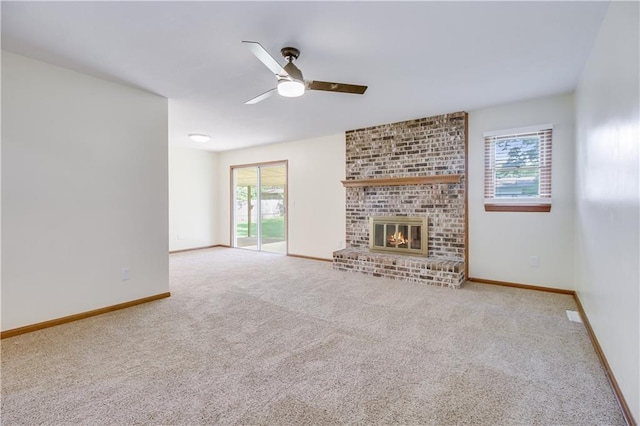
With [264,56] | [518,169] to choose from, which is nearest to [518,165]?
[518,169]

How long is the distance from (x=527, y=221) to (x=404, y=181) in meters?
1.67

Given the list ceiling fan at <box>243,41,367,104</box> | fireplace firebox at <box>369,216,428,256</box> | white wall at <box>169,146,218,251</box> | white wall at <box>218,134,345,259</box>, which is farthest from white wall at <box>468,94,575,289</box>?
white wall at <box>169,146,218,251</box>

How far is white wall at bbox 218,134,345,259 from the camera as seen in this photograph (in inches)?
223

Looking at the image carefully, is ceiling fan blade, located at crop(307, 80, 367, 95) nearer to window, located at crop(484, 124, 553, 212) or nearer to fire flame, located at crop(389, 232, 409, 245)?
window, located at crop(484, 124, 553, 212)

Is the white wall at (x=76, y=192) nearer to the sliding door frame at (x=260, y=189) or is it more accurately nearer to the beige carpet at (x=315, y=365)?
the beige carpet at (x=315, y=365)

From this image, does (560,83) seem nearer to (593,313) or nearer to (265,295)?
(593,313)

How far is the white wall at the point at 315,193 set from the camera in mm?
5672

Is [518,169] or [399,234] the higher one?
[518,169]

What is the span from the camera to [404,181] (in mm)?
4688

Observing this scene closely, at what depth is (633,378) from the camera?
1542mm

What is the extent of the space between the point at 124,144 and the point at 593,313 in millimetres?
4668

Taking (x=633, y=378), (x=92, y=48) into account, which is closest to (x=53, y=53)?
(x=92, y=48)

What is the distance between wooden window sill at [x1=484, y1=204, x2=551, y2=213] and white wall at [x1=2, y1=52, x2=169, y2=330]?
13.7 ft

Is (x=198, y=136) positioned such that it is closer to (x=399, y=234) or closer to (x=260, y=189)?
(x=260, y=189)
